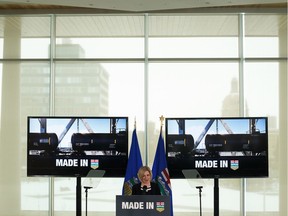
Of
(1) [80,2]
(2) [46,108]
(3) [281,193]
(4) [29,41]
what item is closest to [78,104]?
(2) [46,108]

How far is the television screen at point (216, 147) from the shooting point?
6285 millimetres

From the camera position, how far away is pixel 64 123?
633 centimetres

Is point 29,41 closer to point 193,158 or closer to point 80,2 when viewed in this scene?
point 80,2

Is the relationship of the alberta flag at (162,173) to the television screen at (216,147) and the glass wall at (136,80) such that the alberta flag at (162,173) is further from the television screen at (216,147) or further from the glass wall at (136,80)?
the glass wall at (136,80)

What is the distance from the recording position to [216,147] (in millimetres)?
6340

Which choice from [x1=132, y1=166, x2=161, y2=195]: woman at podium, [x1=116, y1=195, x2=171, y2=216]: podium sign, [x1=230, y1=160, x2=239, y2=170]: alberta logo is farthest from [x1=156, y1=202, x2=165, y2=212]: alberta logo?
[x1=230, y1=160, x2=239, y2=170]: alberta logo

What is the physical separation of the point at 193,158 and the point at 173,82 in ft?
6.32

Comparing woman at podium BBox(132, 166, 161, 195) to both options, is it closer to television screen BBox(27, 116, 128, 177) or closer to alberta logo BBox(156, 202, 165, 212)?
television screen BBox(27, 116, 128, 177)

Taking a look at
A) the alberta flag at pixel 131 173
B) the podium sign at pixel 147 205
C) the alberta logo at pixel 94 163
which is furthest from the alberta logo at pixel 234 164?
the podium sign at pixel 147 205

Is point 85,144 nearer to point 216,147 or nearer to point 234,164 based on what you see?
point 216,147

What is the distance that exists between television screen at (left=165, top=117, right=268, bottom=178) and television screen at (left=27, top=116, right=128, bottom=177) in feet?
2.37

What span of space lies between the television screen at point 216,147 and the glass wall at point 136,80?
137 centimetres

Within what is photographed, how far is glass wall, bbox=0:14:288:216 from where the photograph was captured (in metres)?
7.74

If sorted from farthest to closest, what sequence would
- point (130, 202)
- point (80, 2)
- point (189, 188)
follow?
point (189, 188), point (80, 2), point (130, 202)
